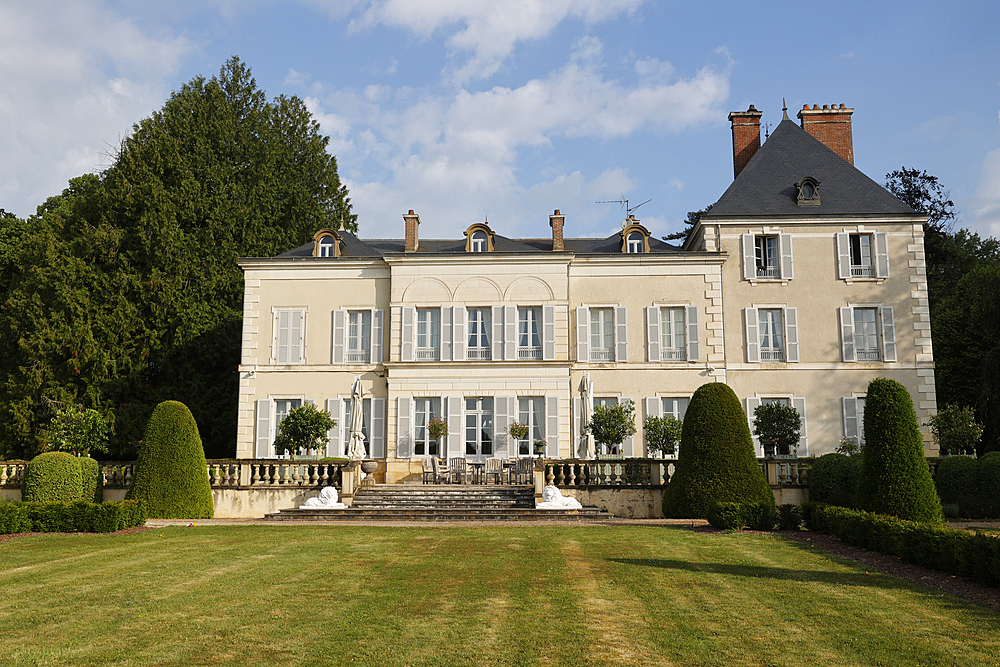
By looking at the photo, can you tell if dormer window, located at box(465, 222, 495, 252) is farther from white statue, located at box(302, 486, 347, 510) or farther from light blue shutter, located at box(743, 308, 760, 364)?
white statue, located at box(302, 486, 347, 510)

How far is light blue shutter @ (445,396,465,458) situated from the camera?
2250cm

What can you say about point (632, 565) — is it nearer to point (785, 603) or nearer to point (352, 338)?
point (785, 603)

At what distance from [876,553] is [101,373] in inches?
937

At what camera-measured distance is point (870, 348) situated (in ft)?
76.8

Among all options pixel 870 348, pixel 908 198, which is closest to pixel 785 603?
pixel 870 348

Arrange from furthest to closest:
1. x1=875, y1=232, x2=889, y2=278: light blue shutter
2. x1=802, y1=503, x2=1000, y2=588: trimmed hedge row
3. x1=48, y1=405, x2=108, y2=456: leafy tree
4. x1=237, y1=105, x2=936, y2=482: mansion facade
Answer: x1=875, y1=232, x2=889, y2=278: light blue shutter → x1=237, y1=105, x2=936, y2=482: mansion facade → x1=48, y1=405, x2=108, y2=456: leafy tree → x1=802, y1=503, x2=1000, y2=588: trimmed hedge row

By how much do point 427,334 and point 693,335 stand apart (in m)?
8.08

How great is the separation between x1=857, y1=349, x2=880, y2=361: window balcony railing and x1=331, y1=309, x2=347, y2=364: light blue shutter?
15738mm

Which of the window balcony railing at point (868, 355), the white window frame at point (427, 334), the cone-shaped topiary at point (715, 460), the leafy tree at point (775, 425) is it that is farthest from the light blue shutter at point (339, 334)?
the window balcony railing at point (868, 355)

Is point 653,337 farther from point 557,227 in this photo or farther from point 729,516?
point 729,516

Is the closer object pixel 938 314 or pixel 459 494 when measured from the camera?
pixel 459 494

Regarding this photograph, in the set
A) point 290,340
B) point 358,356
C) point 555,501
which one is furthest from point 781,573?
point 290,340

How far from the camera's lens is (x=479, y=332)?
23484mm

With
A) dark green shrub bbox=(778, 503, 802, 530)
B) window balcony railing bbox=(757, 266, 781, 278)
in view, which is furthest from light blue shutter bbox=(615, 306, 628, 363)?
dark green shrub bbox=(778, 503, 802, 530)
